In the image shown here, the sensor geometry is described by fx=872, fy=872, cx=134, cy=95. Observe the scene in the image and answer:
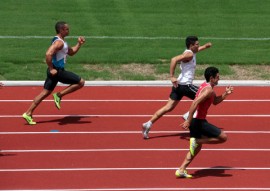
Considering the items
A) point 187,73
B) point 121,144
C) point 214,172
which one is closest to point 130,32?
point 187,73

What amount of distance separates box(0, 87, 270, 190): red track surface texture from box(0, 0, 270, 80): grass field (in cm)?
198

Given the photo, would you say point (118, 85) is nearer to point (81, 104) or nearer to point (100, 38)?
point (81, 104)

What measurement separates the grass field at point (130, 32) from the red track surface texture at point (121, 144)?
1981mm

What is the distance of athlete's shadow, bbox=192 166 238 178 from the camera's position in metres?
13.7

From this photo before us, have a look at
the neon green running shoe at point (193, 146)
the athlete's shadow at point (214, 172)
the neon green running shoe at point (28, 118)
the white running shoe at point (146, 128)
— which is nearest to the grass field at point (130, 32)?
the neon green running shoe at point (28, 118)

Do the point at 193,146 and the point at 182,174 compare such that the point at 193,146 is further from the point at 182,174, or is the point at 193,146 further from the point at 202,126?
the point at 182,174

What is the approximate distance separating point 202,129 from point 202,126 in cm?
5

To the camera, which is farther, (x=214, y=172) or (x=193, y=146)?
(x=214, y=172)

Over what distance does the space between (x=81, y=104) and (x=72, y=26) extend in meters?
7.47

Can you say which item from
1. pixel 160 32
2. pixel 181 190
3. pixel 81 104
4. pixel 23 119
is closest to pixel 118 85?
pixel 81 104

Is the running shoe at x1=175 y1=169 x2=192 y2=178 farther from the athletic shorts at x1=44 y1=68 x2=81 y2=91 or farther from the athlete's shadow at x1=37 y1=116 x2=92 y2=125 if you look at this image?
the athletic shorts at x1=44 y1=68 x2=81 y2=91

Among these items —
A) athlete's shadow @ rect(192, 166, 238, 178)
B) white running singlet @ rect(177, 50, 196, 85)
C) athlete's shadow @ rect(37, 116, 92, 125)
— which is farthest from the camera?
athlete's shadow @ rect(37, 116, 92, 125)

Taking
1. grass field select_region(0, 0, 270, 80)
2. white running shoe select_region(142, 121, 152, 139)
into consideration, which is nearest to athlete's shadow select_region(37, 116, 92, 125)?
white running shoe select_region(142, 121, 152, 139)

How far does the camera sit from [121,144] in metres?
15.3
